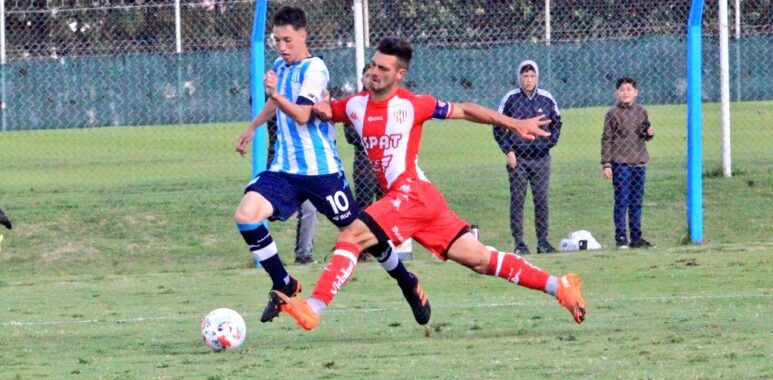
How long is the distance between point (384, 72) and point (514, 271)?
1.41 meters

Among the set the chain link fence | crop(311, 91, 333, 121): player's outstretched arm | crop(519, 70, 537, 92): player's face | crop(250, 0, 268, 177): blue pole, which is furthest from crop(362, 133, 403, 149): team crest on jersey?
the chain link fence

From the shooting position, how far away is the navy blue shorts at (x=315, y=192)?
9859 mm

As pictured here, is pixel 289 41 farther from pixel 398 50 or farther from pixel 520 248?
pixel 520 248

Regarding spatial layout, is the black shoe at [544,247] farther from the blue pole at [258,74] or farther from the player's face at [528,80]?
the blue pole at [258,74]

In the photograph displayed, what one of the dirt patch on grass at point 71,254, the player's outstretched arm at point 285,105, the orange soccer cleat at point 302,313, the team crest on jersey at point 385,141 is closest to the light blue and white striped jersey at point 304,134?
the player's outstretched arm at point 285,105

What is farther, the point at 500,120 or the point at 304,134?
the point at 304,134

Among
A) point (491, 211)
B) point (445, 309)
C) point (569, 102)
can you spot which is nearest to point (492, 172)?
point (569, 102)

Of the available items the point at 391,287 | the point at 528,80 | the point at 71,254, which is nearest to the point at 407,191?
the point at 391,287

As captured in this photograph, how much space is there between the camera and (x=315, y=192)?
9969 mm

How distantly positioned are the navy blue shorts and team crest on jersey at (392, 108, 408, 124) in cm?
110

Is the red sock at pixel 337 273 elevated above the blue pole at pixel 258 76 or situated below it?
below

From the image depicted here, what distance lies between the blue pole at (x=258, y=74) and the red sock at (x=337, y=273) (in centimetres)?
574

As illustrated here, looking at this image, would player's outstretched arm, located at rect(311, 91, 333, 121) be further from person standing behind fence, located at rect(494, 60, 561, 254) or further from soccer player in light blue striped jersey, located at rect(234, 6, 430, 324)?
person standing behind fence, located at rect(494, 60, 561, 254)

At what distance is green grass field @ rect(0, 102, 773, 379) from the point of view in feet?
27.1
